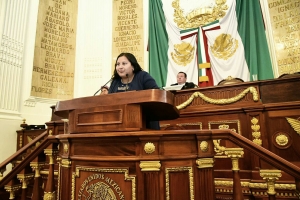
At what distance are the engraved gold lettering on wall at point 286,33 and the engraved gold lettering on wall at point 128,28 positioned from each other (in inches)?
113

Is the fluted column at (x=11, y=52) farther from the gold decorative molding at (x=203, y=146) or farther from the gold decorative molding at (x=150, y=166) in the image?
the gold decorative molding at (x=203, y=146)

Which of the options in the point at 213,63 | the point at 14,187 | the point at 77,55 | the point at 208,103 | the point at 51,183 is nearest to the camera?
the point at 51,183

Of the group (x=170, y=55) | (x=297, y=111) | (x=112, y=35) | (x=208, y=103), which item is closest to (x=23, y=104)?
(x=112, y=35)

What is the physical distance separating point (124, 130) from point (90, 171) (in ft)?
1.00

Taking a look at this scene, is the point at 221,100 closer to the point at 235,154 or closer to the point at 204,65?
the point at 235,154

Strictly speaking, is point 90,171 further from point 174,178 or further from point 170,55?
point 170,55

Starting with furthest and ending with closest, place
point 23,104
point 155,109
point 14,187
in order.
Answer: point 23,104 < point 14,187 < point 155,109

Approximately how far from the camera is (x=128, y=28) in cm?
577

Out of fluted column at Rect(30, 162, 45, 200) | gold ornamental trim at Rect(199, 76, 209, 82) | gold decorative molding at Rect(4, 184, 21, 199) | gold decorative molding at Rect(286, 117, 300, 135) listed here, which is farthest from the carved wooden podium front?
gold ornamental trim at Rect(199, 76, 209, 82)

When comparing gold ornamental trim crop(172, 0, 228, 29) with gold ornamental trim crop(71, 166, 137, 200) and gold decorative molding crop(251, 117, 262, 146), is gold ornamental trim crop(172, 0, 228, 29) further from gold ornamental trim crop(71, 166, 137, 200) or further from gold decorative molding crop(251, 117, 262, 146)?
gold ornamental trim crop(71, 166, 137, 200)

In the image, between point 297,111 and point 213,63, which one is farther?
point 213,63

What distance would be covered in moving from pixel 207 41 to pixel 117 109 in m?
4.29

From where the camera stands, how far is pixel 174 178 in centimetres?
118

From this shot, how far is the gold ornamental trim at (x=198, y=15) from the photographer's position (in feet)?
16.5
